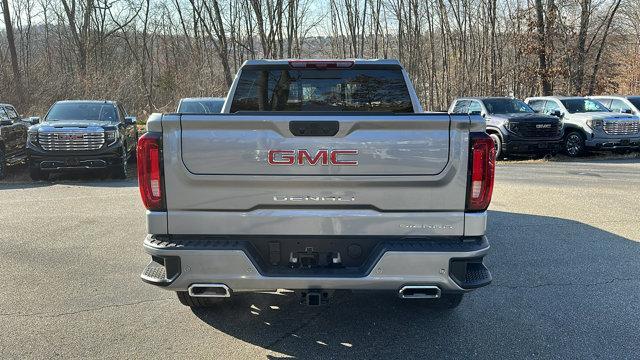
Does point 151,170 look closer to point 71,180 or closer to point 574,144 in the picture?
point 71,180

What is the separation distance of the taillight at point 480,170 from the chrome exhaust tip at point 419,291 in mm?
551

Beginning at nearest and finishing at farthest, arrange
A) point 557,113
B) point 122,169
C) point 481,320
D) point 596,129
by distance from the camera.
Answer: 1. point 481,320
2. point 122,169
3. point 596,129
4. point 557,113

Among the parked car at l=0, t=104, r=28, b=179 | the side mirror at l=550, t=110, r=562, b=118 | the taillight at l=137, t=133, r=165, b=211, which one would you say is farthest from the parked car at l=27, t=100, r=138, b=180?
the side mirror at l=550, t=110, r=562, b=118

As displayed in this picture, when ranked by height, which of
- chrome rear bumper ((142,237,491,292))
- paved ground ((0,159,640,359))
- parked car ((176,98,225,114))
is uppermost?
parked car ((176,98,225,114))

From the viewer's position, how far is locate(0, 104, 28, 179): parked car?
12.3m

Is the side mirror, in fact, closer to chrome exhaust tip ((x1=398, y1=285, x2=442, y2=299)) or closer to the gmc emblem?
chrome exhaust tip ((x1=398, y1=285, x2=442, y2=299))

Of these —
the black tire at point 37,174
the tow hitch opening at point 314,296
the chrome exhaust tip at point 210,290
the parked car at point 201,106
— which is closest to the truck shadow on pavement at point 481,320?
the tow hitch opening at point 314,296

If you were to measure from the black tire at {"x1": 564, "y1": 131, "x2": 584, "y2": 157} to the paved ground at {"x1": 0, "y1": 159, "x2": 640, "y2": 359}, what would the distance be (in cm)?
938

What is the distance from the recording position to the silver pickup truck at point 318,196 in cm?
307

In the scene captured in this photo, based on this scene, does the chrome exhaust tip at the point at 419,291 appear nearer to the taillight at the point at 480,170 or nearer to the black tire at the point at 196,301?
the taillight at the point at 480,170

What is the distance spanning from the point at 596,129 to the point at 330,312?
45.3 feet

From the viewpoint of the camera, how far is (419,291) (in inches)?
124

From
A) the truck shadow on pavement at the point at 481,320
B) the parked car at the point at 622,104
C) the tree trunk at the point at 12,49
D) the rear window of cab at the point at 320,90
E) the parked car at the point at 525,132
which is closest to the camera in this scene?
the truck shadow on pavement at the point at 481,320

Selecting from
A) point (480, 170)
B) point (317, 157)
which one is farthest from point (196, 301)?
point (480, 170)
